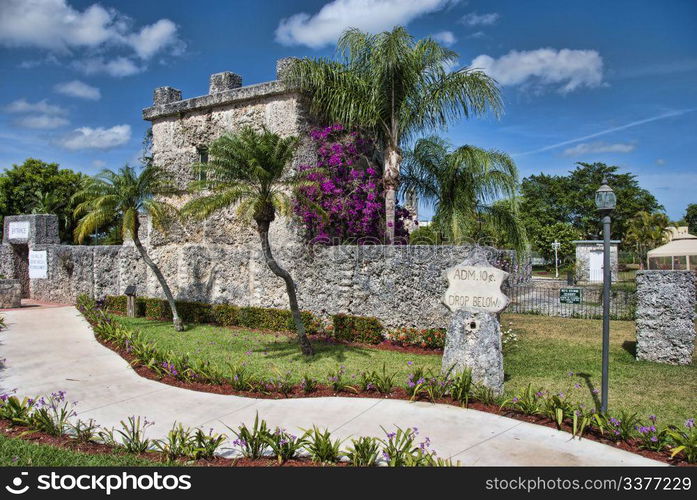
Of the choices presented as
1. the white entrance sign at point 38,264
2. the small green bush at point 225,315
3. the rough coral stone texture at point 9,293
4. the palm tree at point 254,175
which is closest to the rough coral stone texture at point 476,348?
the palm tree at point 254,175

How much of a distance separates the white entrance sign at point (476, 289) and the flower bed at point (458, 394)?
1135 millimetres

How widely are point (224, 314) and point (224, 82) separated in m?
6.95

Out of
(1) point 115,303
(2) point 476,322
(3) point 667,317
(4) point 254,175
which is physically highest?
(4) point 254,175

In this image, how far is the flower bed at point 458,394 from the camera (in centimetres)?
541

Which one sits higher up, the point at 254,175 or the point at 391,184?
the point at 391,184

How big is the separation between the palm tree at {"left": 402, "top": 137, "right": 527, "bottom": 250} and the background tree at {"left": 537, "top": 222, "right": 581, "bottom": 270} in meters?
29.1

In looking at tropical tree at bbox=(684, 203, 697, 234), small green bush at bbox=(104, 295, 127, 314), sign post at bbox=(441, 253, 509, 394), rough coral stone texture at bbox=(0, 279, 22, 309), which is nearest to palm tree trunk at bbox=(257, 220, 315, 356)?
sign post at bbox=(441, 253, 509, 394)

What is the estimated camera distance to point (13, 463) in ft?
16.7

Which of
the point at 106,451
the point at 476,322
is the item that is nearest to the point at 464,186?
the point at 476,322

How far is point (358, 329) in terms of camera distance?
1184 cm

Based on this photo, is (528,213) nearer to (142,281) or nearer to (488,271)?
(142,281)

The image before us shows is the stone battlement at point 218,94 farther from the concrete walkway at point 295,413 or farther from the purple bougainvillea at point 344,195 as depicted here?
the concrete walkway at point 295,413

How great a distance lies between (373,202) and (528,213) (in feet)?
124

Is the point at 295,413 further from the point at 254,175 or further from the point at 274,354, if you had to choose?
the point at 254,175
